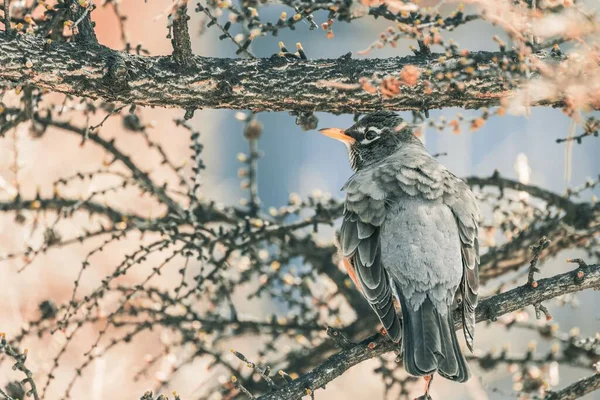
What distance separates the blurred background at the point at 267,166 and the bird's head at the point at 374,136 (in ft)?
1.34

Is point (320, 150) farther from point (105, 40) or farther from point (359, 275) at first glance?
point (359, 275)

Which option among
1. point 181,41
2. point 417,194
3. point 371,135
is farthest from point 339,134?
point 181,41

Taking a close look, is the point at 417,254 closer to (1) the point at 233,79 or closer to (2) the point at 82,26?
(1) the point at 233,79

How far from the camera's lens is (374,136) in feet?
16.1

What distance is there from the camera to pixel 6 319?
6426 millimetres

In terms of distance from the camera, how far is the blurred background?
21.8ft

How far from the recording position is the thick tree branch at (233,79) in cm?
341

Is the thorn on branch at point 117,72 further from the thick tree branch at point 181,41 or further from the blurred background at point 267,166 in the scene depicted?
the blurred background at point 267,166

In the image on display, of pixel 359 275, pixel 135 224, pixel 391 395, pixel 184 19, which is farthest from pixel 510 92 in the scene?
pixel 391 395

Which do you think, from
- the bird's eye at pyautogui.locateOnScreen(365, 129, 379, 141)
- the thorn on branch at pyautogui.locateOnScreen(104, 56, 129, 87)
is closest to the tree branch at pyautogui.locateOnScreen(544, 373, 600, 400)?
the bird's eye at pyautogui.locateOnScreen(365, 129, 379, 141)

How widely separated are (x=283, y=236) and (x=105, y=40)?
17.9ft

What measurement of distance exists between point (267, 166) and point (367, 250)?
6.79 metres

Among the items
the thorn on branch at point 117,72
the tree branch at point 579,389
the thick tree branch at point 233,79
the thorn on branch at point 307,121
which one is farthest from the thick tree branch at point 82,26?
the tree branch at point 579,389

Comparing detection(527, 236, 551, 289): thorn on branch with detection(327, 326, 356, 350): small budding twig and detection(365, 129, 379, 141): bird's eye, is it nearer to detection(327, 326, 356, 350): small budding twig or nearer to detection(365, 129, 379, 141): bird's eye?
detection(327, 326, 356, 350): small budding twig
